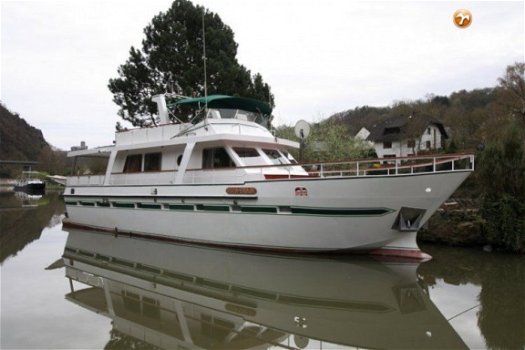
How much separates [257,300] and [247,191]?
354 centimetres

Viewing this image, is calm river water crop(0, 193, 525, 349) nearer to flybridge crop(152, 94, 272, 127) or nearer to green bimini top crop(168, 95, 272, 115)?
flybridge crop(152, 94, 272, 127)

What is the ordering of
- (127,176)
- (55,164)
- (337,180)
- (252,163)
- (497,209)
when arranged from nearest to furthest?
(337,180) < (497,209) < (252,163) < (127,176) < (55,164)

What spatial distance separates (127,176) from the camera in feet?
42.0

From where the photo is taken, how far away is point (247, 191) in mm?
9539

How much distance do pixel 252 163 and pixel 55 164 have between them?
60.4 meters

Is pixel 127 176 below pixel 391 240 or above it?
above

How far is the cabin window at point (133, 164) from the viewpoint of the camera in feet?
42.6

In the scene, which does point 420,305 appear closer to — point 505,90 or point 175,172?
point 175,172

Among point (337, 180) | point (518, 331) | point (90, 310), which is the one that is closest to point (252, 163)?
point (337, 180)

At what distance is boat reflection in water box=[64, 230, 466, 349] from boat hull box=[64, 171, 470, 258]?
16.1 inches

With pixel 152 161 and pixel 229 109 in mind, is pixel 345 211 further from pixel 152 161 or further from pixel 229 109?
pixel 152 161

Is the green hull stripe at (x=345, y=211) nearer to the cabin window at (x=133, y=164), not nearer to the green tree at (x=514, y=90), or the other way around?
the cabin window at (x=133, y=164)

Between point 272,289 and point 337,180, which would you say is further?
point 337,180

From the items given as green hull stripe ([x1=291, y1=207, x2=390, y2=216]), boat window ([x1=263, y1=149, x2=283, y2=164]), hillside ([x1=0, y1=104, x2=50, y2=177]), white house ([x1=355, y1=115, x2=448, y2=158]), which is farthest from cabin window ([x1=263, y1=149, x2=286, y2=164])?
hillside ([x1=0, y1=104, x2=50, y2=177])
